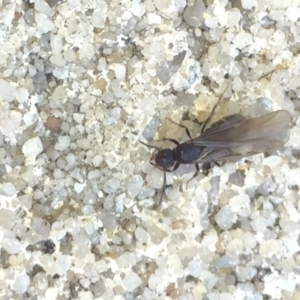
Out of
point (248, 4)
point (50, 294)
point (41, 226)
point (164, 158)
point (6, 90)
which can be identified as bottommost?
point (50, 294)

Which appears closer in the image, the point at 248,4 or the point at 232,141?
the point at 232,141

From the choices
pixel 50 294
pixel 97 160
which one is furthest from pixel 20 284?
pixel 97 160

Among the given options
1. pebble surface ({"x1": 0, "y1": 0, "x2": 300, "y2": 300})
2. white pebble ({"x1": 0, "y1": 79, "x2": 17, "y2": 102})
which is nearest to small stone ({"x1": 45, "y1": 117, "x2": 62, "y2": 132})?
pebble surface ({"x1": 0, "y1": 0, "x2": 300, "y2": 300})

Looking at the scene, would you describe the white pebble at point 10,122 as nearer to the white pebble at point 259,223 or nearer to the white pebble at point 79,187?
the white pebble at point 79,187

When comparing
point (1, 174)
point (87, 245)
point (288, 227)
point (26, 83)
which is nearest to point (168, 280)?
point (87, 245)

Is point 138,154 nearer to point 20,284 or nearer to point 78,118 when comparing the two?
point 78,118

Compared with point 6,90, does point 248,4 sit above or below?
above

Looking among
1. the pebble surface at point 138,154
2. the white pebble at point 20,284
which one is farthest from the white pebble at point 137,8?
the white pebble at point 20,284

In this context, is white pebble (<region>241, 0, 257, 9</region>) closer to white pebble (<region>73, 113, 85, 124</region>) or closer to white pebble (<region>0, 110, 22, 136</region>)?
white pebble (<region>73, 113, 85, 124</region>)
